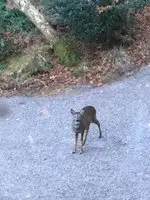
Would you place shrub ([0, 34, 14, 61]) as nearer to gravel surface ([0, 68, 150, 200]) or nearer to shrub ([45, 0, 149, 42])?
shrub ([45, 0, 149, 42])

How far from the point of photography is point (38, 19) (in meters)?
13.6

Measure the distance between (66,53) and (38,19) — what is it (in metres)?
1.25

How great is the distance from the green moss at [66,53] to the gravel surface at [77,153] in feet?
3.95

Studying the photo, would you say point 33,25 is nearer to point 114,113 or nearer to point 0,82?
point 0,82

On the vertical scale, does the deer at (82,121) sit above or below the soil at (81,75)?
below

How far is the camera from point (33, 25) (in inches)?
563

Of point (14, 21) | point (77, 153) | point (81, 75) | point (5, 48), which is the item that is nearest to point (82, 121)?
point (77, 153)

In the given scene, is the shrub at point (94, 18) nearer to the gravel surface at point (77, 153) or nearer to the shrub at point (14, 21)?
the gravel surface at point (77, 153)

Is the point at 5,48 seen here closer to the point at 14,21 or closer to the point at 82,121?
the point at 14,21

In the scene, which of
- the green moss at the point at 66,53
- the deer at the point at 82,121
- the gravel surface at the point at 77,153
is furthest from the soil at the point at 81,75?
the deer at the point at 82,121

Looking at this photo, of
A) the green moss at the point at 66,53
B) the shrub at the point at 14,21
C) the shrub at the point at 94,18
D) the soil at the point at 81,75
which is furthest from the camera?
the shrub at the point at 14,21

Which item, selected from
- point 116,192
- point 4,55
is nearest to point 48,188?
point 116,192

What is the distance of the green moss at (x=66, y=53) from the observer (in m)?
12.9

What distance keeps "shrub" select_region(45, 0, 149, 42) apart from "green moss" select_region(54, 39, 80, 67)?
1.01ft
